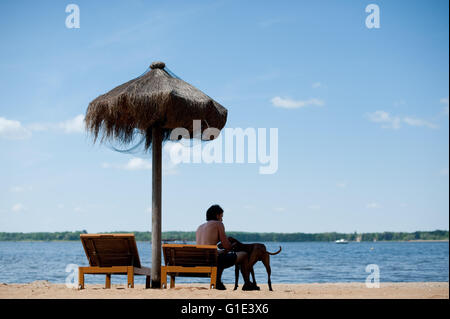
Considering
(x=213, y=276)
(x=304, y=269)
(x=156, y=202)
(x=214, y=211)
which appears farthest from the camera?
(x=304, y=269)

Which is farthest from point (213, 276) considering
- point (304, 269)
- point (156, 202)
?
point (304, 269)

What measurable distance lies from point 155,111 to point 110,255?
6.48ft

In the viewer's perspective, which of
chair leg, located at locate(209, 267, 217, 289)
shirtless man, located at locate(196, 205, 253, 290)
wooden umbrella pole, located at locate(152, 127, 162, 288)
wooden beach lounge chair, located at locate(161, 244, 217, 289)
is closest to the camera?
wooden beach lounge chair, located at locate(161, 244, 217, 289)

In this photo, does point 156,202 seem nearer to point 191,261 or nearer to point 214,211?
point 214,211

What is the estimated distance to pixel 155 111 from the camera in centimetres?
641

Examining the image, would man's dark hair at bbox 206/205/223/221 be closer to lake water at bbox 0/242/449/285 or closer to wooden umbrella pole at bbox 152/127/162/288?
wooden umbrella pole at bbox 152/127/162/288

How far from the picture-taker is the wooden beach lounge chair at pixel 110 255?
20.6 ft

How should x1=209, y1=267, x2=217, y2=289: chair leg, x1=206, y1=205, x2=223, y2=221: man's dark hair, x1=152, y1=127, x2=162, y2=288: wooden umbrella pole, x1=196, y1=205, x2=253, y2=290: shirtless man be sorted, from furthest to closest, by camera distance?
x1=152, y1=127, x2=162, y2=288: wooden umbrella pole
x1=206, y1=205, x2=223, y2=221: man's dark hair
x1=196, y1=205, x2=253, y2=290: shirtless man
x1=209, y1=267, x2=217, y2=289: chair leg

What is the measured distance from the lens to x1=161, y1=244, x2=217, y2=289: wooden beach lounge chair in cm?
625

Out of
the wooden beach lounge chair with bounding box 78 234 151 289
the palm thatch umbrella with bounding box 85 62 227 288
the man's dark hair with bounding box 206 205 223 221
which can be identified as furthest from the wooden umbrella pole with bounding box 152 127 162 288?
the man's dark hair with bounding box 206 205 223 221

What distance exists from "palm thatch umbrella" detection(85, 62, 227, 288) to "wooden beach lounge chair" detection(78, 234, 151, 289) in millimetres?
419

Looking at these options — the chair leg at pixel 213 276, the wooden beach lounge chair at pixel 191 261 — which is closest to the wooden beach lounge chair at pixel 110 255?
the wooden beach lounge chair at pixel 191 261

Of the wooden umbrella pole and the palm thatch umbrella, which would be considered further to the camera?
the wooden umbrella pole
